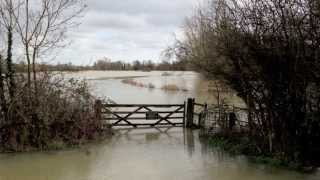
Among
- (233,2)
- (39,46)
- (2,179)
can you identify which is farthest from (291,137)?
(39,46)

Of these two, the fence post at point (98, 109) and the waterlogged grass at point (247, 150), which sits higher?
the fence post at point (98, 109)

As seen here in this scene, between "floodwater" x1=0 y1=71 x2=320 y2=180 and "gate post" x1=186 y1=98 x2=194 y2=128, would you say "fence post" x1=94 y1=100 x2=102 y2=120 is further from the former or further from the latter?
"gate post" x1=186 y1=98 x2=194 y2=128

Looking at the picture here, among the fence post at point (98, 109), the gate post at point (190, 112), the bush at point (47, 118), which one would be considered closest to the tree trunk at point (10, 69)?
the bush at point (47, 118)

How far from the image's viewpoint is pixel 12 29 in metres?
17.7

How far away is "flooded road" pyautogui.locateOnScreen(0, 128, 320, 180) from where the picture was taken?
41.4 feet

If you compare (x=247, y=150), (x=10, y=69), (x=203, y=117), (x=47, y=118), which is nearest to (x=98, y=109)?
(x=47, y=118)

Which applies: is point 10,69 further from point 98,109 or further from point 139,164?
point 139,164

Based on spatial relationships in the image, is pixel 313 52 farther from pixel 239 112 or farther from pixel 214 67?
pixel 239 112

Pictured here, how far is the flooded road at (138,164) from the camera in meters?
12.6

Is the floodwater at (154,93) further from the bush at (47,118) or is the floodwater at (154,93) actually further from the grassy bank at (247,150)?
the grassy bank at (247,150)

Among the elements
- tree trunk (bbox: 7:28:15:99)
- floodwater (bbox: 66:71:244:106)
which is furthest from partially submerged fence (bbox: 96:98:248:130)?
tree trunk (bbox: 7:28:15:99)

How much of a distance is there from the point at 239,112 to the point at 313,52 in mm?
6324

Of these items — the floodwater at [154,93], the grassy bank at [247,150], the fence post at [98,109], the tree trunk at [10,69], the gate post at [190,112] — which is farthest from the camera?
the floodwater at [154,93]

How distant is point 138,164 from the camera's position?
552 inches
